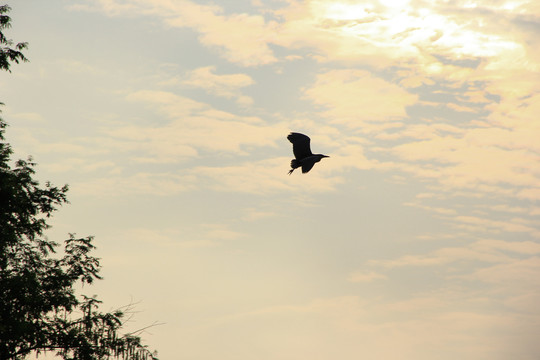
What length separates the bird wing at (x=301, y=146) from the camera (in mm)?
18516

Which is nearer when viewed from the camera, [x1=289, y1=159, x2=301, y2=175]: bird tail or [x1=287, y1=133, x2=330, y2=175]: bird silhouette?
[x1=289, y1=159, x2=301, y2=175]: bird tail

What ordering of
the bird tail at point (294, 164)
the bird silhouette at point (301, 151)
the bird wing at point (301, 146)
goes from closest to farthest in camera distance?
1. the bird tail at point (294, 164)
2. the bird silhouette at point (301, 151)
3. the bird wing at point (301, 146)

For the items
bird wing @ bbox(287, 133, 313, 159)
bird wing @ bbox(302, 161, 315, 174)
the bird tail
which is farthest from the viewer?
bird wing @ bbox(287, 133, 313, 159)

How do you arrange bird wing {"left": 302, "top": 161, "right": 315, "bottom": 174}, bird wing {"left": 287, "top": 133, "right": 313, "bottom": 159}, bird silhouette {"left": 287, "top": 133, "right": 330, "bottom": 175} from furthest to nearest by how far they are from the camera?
bird wing {"left": 287, "top": 133, "right": 313, "bottom": 159} < bird silhouette {"left": 287, "top": 133, "right": 330, "bottom": 175} < bird wing {"left": 302, "top": 161, "right": 315, "bottom": 174}

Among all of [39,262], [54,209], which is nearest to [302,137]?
[54,209]

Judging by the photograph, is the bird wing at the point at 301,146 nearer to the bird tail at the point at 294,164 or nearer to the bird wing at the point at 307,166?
the bird tail at the point at 294,164

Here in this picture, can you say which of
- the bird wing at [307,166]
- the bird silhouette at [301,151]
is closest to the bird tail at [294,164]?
the bird silhouette at [301,151]

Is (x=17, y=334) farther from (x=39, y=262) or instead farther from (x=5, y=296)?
(x=39, y=262)

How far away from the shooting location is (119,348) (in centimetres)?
2197

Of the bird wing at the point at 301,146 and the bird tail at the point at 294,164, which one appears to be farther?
the bird wing at the point at 301,146

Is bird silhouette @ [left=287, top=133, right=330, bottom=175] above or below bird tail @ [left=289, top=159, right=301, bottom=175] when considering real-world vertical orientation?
above

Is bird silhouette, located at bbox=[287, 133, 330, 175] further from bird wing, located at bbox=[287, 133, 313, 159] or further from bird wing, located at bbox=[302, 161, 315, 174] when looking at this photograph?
bird wing, located at bbox=[302, 161, 315, 174]

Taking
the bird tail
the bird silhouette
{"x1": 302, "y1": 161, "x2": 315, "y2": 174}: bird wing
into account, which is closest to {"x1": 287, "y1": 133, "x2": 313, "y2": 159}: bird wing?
the bird silhouette

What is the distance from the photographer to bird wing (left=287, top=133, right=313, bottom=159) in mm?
18516
